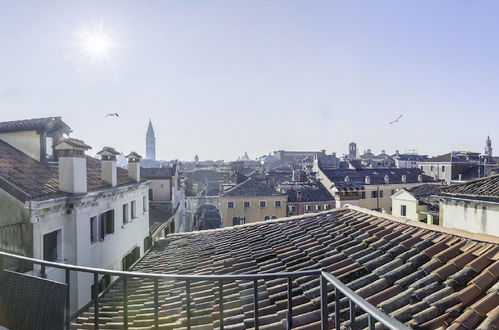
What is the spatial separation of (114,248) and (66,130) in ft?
17.0

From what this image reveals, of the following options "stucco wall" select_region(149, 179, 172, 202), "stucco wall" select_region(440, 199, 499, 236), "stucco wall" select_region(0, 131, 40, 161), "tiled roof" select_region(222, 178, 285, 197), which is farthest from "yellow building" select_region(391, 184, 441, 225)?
"stucco wall" select_region(0, 131, 40, 161)

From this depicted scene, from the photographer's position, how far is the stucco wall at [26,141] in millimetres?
12117

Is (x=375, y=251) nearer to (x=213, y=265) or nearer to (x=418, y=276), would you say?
(x=418, y=276)

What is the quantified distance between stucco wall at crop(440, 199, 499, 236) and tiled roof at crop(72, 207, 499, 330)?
5.27 m

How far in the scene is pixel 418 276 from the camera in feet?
15.8

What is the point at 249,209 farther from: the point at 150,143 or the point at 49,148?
the point at 150,143

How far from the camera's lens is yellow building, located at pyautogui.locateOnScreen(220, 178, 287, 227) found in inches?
1452

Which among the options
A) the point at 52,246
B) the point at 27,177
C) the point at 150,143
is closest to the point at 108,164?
the point at 27,177

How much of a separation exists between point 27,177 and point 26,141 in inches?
130

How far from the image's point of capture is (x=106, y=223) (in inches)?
520

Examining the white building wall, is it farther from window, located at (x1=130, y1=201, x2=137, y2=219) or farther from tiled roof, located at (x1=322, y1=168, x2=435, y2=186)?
tiled roof, located at (x1=322, y1=168, x2=435, y2=186)

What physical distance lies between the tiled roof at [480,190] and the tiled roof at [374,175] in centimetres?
3132

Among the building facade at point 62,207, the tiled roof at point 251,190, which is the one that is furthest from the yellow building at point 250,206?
the building facade at point 62,207

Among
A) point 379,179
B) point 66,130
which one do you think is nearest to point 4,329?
point 66,130
